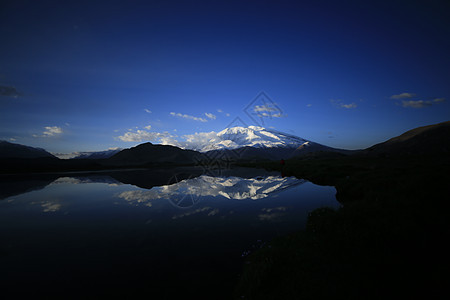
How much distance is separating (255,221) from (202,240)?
4435 millimetres

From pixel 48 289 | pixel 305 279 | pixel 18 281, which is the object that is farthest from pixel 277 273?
pixel 18 281

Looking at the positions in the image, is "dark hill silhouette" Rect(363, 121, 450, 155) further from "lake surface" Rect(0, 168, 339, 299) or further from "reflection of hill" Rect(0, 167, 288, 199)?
"lake surface" Rect(0, 168, 339, 299)

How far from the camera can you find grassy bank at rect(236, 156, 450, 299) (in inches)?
206

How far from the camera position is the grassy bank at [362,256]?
523 centimetres

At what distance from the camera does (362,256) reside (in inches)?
253

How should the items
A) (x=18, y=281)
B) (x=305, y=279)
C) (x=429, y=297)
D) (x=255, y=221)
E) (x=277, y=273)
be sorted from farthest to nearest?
(x=255, y=221), (x=18, y=281), (x=277, y=273), (x=305, y=279), (x=429, y=297)

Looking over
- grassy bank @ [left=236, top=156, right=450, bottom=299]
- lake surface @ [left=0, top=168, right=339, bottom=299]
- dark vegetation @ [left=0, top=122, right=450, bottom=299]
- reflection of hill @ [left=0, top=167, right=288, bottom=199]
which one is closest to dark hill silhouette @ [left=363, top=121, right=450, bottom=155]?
reflection of hill @ [left=0, top=167, right=288, bottom=199]

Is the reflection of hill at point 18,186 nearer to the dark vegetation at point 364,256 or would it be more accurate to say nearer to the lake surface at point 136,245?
the lake surface at point 136,245

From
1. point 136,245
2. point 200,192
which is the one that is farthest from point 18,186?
point 136,245

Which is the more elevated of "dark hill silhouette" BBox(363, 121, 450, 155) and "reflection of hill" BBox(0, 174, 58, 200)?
"dark hill silhouette" BBox(363, 121, 450, 155)

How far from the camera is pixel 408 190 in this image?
11484 millimetres

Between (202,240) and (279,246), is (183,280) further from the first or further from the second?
(279,246)

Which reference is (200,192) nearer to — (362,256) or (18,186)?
(362,256)

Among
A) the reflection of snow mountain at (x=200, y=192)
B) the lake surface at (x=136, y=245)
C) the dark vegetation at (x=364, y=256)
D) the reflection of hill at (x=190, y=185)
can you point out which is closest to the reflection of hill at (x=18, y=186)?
the reflection of hill at (x=190, y=185)
